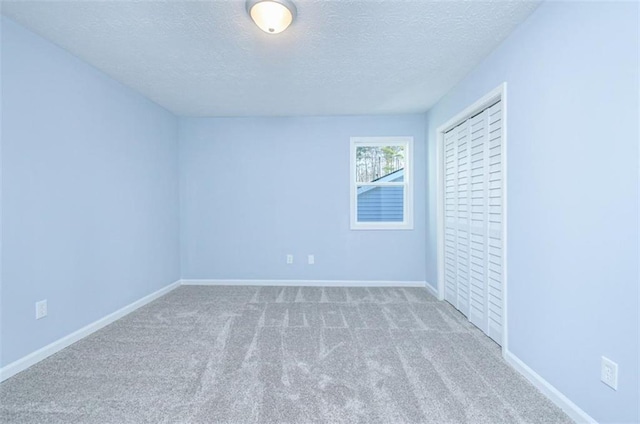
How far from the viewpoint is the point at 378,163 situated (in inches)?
170

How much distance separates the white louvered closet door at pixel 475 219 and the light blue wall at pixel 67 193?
3.45 m

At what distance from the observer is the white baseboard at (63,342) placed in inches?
78.7

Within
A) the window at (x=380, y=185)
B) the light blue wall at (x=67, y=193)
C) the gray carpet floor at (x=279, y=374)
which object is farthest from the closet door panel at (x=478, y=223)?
the light blue wall at (x=67, y=193)

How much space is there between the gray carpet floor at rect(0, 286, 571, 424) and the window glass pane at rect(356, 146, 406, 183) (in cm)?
194

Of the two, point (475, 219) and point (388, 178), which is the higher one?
point (388, 178)

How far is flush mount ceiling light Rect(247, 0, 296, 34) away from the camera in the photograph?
1774 mm

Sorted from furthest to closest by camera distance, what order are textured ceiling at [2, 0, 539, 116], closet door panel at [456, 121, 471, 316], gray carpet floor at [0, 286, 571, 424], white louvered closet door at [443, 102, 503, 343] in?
closet door panel at [456, 121, 471, 316], white louvered closet door at [443, 102, 503, 343], textured ceiling at [2, 0, 539, 116], gray carpet floor at [0, 286, 571, 424]

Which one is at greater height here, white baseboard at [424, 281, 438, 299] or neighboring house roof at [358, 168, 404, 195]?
neighboring house roof at [358, 168, 404, 195]

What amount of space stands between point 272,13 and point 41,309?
104 inches

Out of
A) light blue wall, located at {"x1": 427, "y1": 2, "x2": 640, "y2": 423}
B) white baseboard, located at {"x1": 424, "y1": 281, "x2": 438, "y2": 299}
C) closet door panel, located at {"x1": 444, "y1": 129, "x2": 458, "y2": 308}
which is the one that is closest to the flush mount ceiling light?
light blue wall, located at {"x1": 427, "y1": 2, "x2": 640, "y2": 423}

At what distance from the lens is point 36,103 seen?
7.16ft

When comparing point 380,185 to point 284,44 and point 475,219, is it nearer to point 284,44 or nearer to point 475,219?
point 475,219

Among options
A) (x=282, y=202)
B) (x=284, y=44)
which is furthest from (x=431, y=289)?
(x=284, y=44)

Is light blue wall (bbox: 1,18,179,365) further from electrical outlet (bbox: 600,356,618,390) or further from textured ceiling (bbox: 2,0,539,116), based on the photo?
electrical outlet (bbox: 600,356,618,390)
